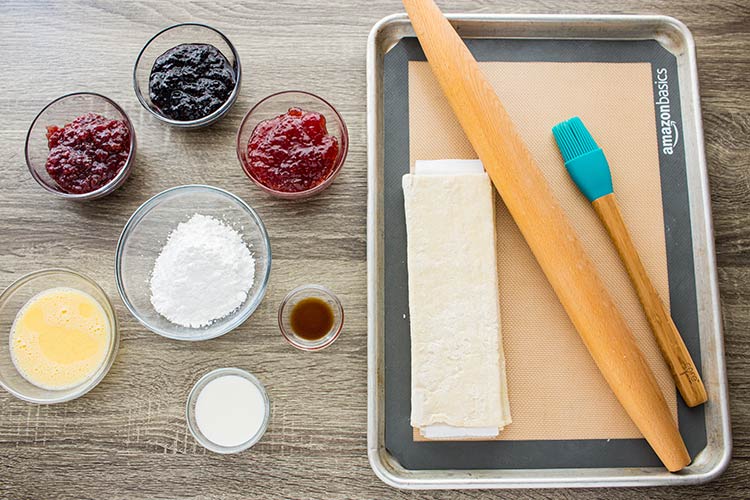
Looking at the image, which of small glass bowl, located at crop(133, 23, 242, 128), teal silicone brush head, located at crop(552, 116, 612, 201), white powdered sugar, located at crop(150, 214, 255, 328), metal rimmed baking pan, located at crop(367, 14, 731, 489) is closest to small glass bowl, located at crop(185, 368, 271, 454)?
white powdered sugar, located at crop(150, 214, 255, 328)

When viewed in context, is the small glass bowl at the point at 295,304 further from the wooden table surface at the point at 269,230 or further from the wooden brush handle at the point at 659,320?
the wooden brush handle at the point at 659,320

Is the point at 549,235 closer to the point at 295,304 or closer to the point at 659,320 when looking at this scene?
the point at 659,320

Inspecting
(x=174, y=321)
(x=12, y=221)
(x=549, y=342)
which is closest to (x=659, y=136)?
(x=549, y=342)

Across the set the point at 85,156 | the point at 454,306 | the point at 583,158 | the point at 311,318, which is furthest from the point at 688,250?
the point at 85,156

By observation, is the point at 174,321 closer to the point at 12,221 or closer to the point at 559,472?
the point at 12,221

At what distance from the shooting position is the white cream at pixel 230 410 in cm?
133

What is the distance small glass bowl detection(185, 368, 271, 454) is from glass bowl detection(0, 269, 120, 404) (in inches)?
7.9

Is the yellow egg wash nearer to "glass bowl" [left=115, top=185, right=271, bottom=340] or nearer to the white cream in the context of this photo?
"glass bowl" [left=115, top=185, right=271, bottom=340]

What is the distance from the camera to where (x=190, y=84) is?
1387 mm

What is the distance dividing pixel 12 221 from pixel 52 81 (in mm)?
347

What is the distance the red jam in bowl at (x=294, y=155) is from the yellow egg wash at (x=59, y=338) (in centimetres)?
48

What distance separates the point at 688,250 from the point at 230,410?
1.08 meters

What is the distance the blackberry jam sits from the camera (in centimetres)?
138

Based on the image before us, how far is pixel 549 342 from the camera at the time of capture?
1.34m
